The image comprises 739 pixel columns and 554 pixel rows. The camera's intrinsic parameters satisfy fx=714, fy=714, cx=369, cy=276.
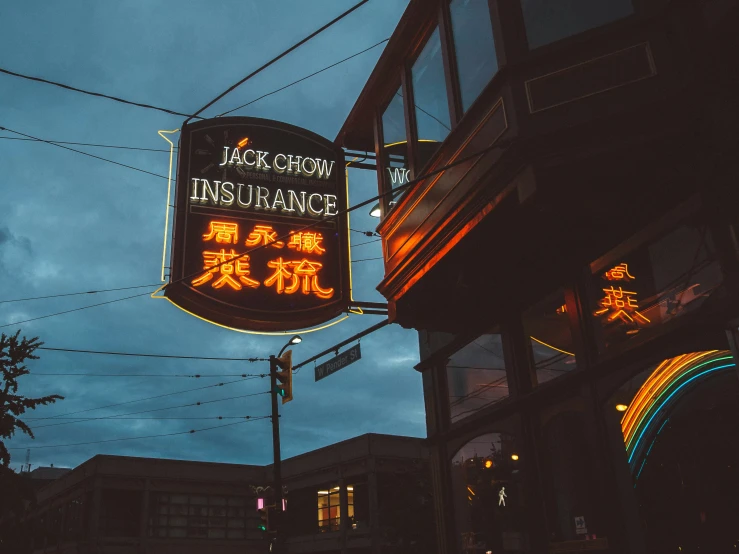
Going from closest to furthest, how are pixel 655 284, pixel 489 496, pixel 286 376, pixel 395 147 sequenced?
pixel 655 284 → pixel 489 496 → pixel 395 147 → pixel 286 376

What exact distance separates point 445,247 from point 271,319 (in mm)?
3706

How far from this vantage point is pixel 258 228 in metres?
12.8

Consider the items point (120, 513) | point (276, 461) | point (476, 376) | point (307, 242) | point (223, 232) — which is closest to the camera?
point (476, 376)

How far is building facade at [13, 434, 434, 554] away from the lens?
33.8 m

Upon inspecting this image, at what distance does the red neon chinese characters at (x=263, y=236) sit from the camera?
41.5ft

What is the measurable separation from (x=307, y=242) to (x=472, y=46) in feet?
16.0

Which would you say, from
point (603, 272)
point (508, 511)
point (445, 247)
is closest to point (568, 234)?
point (603, 272)

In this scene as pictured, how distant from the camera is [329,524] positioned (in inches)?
1405

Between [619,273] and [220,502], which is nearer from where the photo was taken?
[619,273]

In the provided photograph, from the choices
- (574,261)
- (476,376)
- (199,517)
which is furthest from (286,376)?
(199,517)

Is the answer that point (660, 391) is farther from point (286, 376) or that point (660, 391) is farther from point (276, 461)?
point (276, 461)

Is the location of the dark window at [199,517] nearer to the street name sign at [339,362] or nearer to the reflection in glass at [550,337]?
the street name sign at [339,362]

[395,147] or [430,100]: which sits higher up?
[395,147]

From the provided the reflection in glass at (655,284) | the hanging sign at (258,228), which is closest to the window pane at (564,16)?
the reflection in glass at (655,284)
